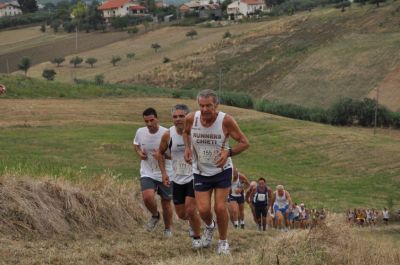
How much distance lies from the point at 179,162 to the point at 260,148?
32.9 metres

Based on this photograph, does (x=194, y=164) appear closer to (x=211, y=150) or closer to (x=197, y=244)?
(x=211, y=150)

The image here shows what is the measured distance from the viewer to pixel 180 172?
9.48m

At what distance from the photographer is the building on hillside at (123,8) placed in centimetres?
14138

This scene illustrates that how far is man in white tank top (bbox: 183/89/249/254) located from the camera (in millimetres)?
8227

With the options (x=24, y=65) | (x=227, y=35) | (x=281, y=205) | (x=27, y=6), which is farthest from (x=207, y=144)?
(x=27, y=6)

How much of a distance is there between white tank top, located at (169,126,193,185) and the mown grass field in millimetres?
18127

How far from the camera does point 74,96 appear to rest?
177 ft

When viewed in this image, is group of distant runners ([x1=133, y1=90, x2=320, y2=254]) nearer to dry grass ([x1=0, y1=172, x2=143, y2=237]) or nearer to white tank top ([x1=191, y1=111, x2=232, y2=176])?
white tank top ([x1=191, y1=111, x2=232, y2=176])

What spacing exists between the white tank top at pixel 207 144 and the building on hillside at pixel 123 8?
133 metres

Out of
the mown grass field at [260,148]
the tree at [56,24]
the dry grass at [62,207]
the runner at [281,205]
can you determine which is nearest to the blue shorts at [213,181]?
the dry grass at [62,207]

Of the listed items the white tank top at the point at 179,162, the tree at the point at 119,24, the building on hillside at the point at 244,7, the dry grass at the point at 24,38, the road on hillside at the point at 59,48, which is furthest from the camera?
the building on hillside at the point at 244,7

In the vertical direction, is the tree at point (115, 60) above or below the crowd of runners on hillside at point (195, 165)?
below

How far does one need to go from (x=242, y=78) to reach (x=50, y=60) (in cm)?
2950

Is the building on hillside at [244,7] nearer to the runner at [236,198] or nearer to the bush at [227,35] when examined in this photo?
the bush at [227,35]
